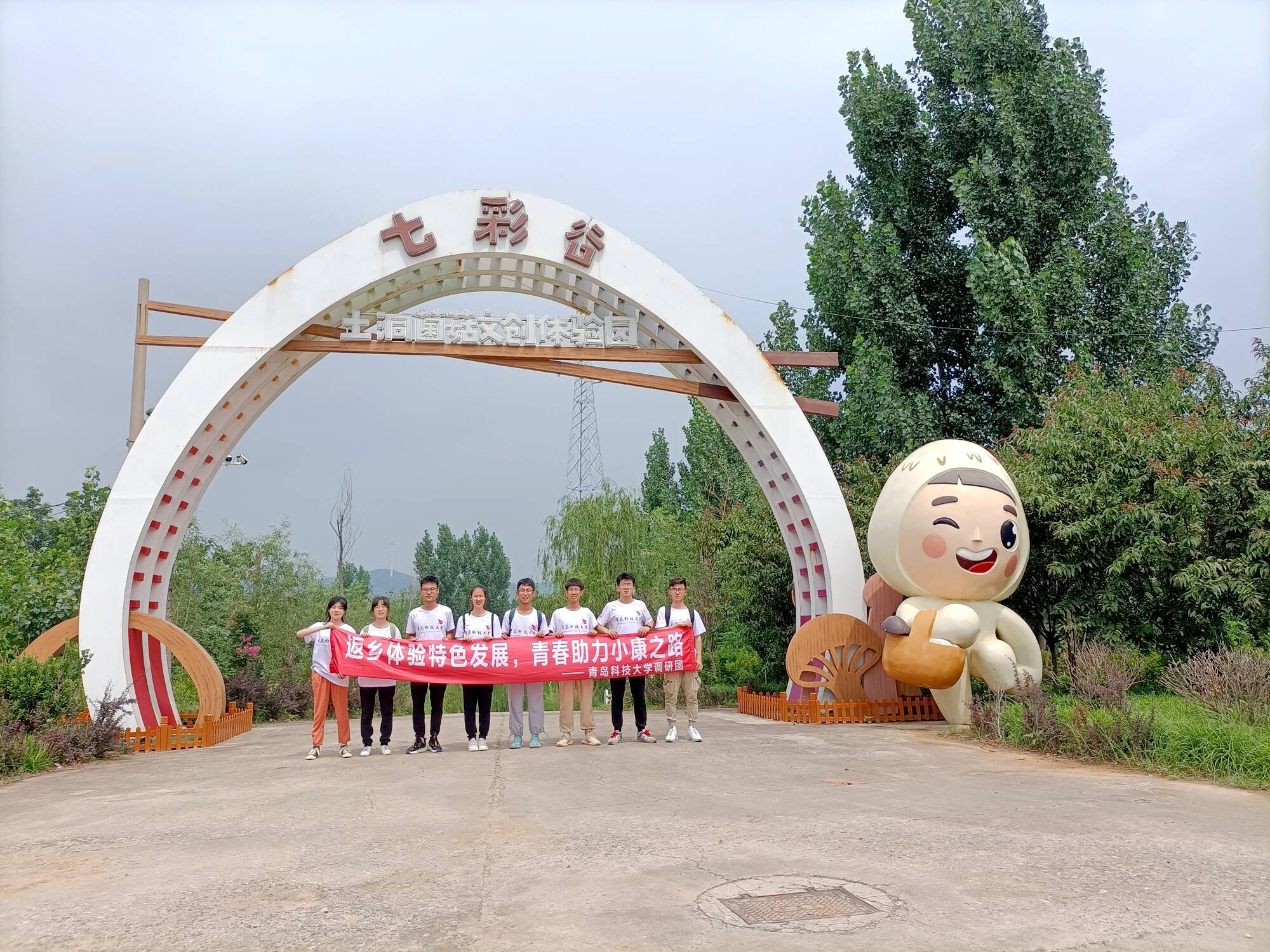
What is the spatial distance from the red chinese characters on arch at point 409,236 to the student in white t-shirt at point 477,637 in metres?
4.20

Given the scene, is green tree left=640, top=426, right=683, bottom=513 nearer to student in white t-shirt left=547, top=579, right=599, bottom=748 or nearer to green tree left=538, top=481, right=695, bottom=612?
green tree left=538, top=481, right=695, bottom=612

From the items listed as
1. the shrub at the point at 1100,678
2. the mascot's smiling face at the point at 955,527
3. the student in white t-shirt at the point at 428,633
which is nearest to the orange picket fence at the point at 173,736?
the student in white t-shirt at the point at 428,633

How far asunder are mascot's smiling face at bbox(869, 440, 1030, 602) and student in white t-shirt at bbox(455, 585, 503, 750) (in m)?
4.27

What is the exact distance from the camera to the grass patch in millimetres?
7020

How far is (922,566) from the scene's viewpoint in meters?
10.1

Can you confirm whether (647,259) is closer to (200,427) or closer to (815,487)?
(815,487)

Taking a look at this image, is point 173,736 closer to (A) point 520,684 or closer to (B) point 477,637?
(B) point 477,637

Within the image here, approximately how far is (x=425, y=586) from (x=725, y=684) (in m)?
12.7

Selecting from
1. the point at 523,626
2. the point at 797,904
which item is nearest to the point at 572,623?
the point at 523,626

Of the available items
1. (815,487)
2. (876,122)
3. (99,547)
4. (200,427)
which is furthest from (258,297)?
(876,122)

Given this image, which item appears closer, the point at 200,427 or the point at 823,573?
the point at 200,427

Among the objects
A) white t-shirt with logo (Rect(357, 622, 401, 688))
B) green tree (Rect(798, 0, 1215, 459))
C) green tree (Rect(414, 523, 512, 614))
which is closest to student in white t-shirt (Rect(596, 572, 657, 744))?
white t-shirt with logo (Rect(357, 622, 401, 688))

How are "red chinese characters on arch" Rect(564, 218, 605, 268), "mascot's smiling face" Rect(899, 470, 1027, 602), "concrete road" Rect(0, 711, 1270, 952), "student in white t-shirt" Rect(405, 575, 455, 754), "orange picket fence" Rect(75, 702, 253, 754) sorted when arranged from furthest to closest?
"red chinese characters on arch" Rect(564, 218, 605, 268) → "orange picket fence" Rect(75, 702, 253, 754) → "mascot's smiling face" Rect(899, 470, 1027, 602) → "student in white t-shirt" Rect(405, 575, 455, 754) → "concrete road" Rect(0, 711, 1270, 952)

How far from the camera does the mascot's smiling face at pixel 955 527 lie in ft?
32.3
